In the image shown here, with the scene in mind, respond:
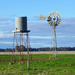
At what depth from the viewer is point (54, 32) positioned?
3862cm

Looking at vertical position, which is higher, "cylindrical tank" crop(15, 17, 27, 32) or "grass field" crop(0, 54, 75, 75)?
"cylindrical tank" crop(15, 17, 27, 32)

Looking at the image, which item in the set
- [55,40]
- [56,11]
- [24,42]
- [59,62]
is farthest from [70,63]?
[56,11]

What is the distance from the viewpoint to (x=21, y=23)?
1101 inches

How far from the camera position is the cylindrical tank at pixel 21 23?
27.8m

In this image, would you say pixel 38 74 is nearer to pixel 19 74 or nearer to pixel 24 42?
pixel 19 74

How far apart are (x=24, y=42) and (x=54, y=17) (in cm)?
1013

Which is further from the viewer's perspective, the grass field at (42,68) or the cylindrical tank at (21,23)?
the cylindrical tank at (21,23)

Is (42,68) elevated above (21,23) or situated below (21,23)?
below

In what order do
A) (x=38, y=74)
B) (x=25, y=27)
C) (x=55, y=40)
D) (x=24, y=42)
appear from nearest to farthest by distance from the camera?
(x=38, y=74)
(x=25, y=27)
(x=24, y=42)
(x=55, y=40)

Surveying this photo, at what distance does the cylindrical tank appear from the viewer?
91.2 ft

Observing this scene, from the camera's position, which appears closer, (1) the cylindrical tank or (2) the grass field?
(2) the grass field

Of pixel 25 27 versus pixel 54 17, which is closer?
pixel 25 27

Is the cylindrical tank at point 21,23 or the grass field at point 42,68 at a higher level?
the cylindrical tank at point 21,23

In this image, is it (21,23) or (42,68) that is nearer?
(42,68)
